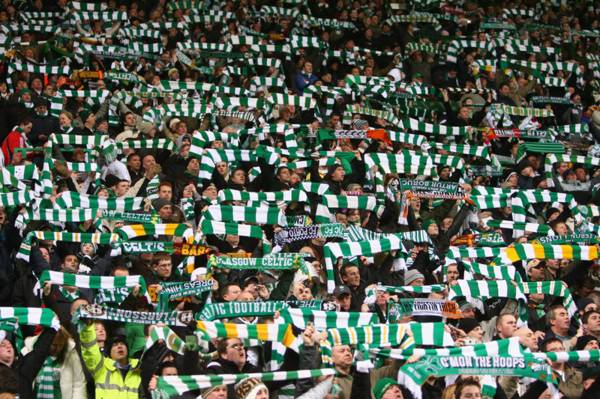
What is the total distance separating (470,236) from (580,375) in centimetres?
441

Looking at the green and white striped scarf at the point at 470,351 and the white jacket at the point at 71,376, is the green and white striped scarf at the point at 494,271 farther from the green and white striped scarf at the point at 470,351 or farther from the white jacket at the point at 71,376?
the white jacket at the point at 71,376

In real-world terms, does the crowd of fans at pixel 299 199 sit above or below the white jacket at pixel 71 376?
above

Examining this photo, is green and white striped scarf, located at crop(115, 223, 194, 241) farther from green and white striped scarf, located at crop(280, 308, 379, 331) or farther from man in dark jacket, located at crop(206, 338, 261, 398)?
man in dark jacket, located at crop(206, 338, 261, 398)

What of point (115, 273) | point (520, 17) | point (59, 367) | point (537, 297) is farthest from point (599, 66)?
point (59, 367)

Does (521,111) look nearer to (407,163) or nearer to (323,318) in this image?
(407,163)

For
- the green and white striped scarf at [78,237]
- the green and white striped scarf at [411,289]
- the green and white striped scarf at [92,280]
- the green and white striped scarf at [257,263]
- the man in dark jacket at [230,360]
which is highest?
the green and white striped scarf at [78,237]

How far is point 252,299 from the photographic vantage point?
11.5 metres

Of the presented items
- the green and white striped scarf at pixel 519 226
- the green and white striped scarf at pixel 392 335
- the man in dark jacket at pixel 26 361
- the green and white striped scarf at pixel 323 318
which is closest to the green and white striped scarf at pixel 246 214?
the green and white striped scarf at pixel 519 226

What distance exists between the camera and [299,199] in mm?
15312

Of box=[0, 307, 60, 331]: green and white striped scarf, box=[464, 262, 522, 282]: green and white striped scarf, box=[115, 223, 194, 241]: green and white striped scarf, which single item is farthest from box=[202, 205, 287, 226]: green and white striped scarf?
box=[0, 307, 60, 331]: green and white striped scarf

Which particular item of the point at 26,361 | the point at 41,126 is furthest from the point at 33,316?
the point at 41,126

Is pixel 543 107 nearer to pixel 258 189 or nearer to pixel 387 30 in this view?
pixel 387 30

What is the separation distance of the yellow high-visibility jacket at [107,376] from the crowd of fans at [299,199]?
0.02 metres

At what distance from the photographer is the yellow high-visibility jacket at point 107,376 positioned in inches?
409
